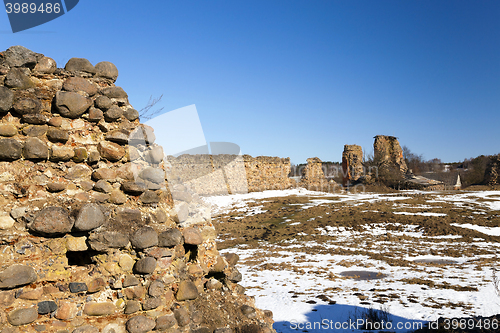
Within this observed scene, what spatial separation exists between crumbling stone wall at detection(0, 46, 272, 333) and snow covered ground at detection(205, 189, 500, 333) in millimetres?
2046

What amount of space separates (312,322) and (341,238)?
20.2 ft

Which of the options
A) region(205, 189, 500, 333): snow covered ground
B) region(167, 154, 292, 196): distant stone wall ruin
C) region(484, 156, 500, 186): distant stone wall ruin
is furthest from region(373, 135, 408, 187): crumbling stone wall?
region(205, 189, 500, 333): snow covered ground

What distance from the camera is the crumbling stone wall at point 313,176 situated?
28.1 meters

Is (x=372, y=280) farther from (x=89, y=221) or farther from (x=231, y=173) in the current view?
(x=231, y=173)

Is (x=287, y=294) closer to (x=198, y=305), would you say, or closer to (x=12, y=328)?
(x=198, y=305)

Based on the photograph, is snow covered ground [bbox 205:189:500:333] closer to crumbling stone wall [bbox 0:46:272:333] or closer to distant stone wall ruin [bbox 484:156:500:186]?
crumbling stone wall [bbox 0:46:272:333]

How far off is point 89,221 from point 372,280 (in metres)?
5.67

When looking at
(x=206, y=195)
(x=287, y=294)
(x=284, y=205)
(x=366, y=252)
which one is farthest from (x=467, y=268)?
(x=206, y=195)

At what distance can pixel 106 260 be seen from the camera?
2.79 meters

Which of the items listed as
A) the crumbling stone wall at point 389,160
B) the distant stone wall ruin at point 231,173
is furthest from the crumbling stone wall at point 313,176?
the crumbling stone wall at point 389,160

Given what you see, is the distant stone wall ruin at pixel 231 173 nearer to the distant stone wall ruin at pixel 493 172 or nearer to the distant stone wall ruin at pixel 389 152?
the distant stone wall ruin at pixel 389 152

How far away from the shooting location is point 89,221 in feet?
8.79

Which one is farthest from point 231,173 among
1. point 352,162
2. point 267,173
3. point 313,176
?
point 352,162

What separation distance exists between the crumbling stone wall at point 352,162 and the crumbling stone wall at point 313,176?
409cm
